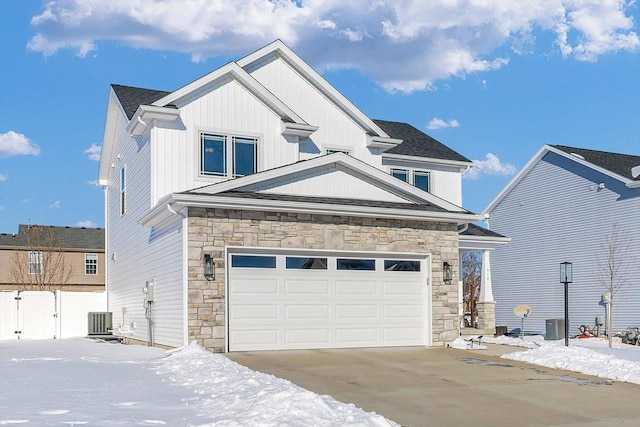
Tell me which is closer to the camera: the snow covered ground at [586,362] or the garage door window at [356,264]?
the snow covered ground at [586,362]

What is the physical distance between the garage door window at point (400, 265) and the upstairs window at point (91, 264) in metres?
30.4

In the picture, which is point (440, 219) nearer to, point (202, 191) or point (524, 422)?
point (202, 191)

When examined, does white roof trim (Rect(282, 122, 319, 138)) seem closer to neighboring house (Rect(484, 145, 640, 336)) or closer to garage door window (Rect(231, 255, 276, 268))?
garage door window (Rect(231, 255, 276, 268))

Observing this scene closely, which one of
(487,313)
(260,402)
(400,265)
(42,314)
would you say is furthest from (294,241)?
(42,314)

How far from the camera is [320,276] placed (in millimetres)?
16281

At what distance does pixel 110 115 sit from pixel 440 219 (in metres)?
12.2

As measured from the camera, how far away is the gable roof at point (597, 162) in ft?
89.2

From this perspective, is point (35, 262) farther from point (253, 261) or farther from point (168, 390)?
point (168, 390)

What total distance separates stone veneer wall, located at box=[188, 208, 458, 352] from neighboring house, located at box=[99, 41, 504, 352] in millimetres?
25

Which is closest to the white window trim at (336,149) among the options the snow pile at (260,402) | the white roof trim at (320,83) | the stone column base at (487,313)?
the white roof trim at (320,83)

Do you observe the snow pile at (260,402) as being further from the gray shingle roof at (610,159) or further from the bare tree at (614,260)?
the gray shingle roof at (610,159)

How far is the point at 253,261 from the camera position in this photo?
15.7m

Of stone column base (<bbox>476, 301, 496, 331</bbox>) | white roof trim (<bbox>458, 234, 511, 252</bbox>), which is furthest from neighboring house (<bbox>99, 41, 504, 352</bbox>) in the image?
stone column base (<bbox>476, 301, 496, 331</bbox>)

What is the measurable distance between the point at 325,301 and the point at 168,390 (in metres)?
6.59
